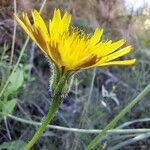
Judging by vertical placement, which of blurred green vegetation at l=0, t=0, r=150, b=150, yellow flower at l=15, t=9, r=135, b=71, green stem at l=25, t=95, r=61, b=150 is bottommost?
blurred green vegetation at l=0, t=0, r=150, b=150

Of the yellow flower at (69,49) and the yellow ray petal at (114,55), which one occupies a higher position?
the yellow flower at (69,49)

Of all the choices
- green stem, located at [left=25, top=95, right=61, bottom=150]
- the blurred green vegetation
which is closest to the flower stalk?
green stem, located at [left=25, top=95, right=61, bottom=150]

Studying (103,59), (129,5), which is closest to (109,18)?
(129,5)

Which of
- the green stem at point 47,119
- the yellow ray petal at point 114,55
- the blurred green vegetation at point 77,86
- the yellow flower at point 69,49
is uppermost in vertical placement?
the yellow flower at point 69,49

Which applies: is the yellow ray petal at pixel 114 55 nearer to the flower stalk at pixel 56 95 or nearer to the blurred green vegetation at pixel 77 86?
the flower stalk at pixel 56 95

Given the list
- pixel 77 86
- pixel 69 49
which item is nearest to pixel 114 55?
pixel 69 49

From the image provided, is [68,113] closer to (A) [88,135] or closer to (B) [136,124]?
(A) [88,135]

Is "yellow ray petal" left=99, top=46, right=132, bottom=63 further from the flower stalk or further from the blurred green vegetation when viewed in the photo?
the blurred green vegetation

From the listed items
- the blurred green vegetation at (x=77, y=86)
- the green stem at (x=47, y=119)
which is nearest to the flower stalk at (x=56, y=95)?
the green stem at (x=47, y=119)

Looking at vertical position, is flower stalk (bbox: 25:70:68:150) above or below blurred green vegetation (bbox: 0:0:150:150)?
above
